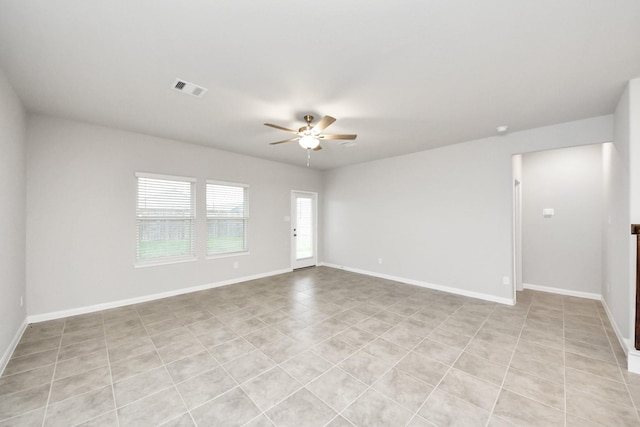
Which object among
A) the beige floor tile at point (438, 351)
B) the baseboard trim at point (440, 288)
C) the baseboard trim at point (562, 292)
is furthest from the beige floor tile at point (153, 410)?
the baseboard trim at point (562, 292)

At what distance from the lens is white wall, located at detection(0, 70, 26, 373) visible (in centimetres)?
228

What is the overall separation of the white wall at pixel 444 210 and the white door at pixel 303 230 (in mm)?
810

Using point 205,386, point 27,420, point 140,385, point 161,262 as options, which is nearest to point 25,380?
point 27,420

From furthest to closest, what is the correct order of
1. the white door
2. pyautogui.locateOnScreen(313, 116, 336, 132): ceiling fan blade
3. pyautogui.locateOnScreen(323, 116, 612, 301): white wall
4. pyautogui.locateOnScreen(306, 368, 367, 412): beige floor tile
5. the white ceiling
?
the white door, pyautogui.locateOnScreen(323, 116, 612, 301): white wall, pyautogui.locateOnScreen(313, 116, 336, 132): ceiling fan blade, pyautogui.locateOnScreen(306, 368, 367, 412): beige floor tile, the white ceiling

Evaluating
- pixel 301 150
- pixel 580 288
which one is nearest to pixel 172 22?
pixel 301 150

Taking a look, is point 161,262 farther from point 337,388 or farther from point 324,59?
point 324,59

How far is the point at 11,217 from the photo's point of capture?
2.55m

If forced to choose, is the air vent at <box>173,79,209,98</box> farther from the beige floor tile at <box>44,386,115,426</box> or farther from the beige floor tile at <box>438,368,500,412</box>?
the beige floor tile at <box>438,368,500,412</box>

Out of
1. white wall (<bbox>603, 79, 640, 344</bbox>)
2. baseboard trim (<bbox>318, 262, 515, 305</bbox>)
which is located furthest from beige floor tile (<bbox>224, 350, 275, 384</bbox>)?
baseboard trim (<bbox>318, 262, 515, 305</bbox>)

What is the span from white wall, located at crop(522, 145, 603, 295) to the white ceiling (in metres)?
1.46

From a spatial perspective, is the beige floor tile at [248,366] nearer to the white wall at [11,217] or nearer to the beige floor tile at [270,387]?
the beige floor tile at [270,387]

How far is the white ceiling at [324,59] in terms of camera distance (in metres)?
1.62

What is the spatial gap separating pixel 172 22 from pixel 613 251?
509 centimetres

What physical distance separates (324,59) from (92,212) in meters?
3.81
